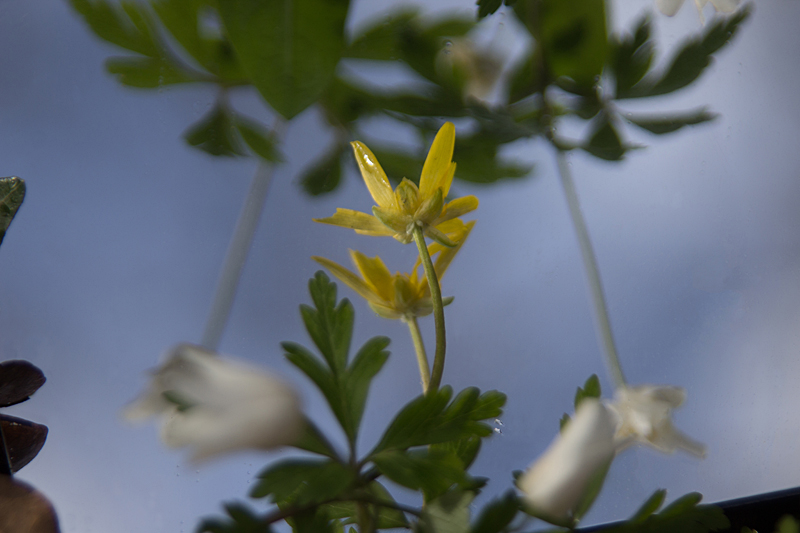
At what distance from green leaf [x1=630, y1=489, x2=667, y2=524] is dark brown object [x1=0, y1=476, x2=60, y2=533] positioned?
26cm

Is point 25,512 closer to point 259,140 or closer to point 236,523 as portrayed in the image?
point 236,523

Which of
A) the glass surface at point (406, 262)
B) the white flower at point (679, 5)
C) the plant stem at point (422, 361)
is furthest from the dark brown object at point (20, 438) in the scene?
the white flower at point (679, 5)

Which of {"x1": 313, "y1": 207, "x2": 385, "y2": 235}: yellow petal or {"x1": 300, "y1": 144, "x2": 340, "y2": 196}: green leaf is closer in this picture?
{"x1": 313, "y1": 207, "x2": 385, "y2": 235}: yellow petal

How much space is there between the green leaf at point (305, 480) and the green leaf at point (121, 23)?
21.6 inches

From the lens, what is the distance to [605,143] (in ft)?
1.83

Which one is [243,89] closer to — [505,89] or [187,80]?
[187,80]

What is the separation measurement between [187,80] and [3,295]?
1.00 ft

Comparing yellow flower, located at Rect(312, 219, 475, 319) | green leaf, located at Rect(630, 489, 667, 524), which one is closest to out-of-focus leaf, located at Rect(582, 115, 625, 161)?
yellow flower, located at Rect(312, 219, 475, 319)

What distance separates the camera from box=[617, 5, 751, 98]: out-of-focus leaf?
19.5 inches

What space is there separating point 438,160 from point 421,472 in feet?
0.56

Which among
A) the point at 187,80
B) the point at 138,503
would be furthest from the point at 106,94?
the point at 138,503

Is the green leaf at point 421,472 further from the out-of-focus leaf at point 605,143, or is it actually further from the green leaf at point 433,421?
the out-of-focus leaf at point 605,143

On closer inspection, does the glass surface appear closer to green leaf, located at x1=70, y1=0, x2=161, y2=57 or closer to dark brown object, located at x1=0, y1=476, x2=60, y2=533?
green leaf, located at x1=70, y1=0, x2=161, y2=57

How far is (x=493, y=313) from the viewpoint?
1.78 feet
